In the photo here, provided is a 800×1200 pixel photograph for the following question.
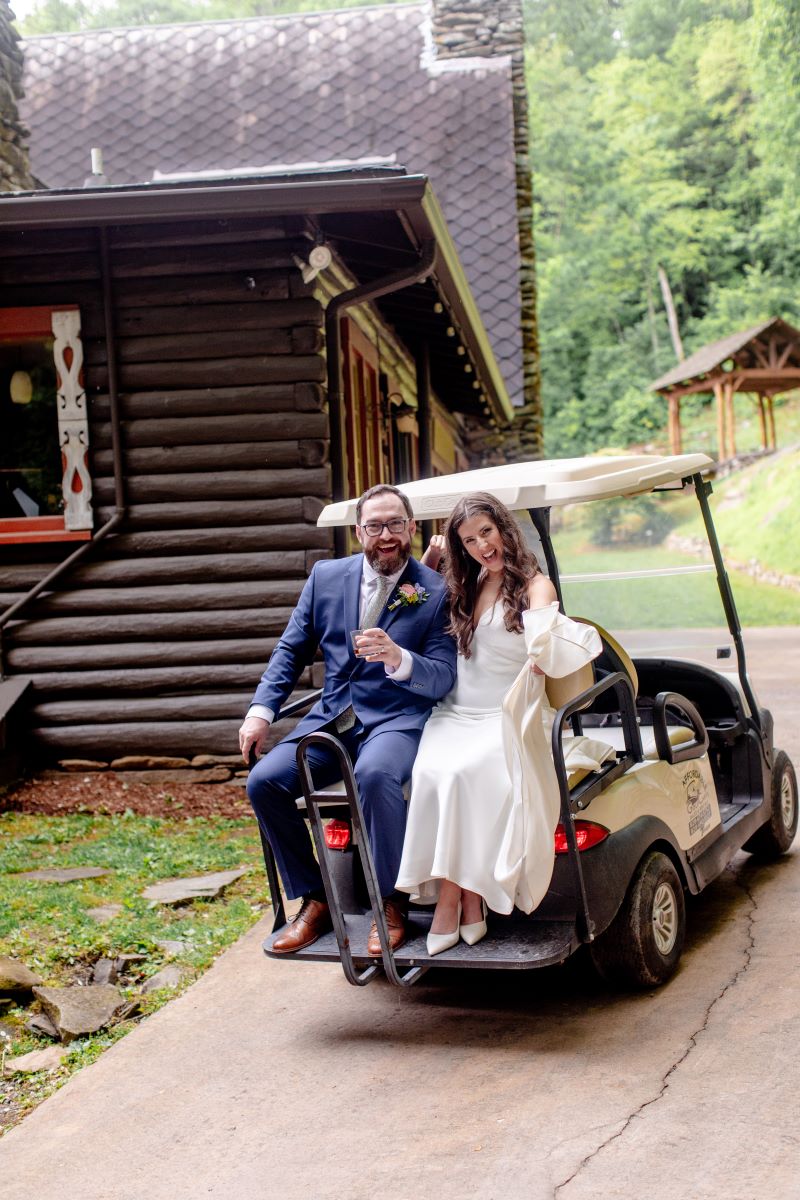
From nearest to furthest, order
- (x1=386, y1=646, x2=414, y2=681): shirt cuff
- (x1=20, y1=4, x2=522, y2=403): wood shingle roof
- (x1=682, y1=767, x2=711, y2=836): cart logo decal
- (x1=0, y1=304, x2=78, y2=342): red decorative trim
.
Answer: (x1=386, y1=646, x2=414, y2=681): shirt cuff, (x1=682, y1=767, x2=711, y2=836): cart logo decal, (x1=0, y1=304, x2=78, y2=342): red decorative trim, (x1=20, y1=4, x2=522, y2=403): wood shingle roof

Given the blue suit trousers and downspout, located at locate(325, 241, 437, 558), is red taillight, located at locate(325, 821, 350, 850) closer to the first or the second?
the blue suit trousers

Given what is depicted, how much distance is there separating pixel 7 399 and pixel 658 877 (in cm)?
617

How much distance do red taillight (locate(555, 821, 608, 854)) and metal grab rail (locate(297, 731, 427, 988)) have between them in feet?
1.95

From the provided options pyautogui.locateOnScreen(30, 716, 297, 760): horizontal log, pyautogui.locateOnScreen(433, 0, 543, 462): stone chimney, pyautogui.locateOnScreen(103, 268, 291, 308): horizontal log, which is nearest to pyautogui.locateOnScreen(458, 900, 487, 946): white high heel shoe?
pyautogui.locateOnScreen(30, 716, 297, 760): horizontal log

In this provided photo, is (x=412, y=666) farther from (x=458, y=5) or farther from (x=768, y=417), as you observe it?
(x=768, y=417)

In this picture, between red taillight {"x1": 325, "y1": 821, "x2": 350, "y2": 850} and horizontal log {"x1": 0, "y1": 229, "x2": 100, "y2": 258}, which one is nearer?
red taillight {"x1": 325, "y1": 821, "x2": 350, "y2": 850}

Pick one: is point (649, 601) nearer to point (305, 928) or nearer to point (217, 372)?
point (305, 928)

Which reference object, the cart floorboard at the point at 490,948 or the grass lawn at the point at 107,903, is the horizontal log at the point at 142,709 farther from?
the cart floorboard at the point at 490,948

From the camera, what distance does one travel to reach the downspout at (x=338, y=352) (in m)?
8.63

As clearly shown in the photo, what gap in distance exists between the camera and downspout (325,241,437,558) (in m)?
8.63

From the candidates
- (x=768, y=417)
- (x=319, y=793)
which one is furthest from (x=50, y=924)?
(x=768, y=417)

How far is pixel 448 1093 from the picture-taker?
3723mm

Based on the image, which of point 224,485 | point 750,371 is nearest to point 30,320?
point 224,485

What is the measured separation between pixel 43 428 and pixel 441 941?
5914mm
